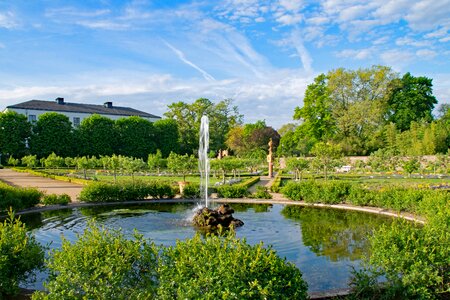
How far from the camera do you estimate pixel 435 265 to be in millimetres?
5516

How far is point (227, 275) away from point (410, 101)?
5205cm

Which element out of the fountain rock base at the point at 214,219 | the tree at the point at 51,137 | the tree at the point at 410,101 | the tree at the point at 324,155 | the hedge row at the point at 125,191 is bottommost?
the fountain rock base at the point at 214,219

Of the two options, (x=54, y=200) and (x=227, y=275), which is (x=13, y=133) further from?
(x=227, y=275)

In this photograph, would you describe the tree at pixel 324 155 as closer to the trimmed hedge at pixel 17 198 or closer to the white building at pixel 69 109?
the trimmed hedge at pixel 17 198

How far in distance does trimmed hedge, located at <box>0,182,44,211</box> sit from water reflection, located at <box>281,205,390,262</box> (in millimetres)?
9882

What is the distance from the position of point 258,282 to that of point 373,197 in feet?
39.1

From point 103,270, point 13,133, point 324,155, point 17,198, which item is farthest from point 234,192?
point 13,133

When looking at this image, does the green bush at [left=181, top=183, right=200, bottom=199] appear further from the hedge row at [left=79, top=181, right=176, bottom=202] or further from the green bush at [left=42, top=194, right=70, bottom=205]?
the green bush at [left=42, top=194, right=70, bottom=205]

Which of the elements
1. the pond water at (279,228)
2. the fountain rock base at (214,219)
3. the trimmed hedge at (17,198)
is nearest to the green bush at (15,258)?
the pond water at (279,228)

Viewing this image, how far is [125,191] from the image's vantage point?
17188 millimetres

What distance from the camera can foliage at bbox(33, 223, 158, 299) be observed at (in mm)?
4320

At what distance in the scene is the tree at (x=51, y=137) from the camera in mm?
49656

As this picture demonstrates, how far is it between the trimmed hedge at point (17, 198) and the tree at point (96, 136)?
130ft

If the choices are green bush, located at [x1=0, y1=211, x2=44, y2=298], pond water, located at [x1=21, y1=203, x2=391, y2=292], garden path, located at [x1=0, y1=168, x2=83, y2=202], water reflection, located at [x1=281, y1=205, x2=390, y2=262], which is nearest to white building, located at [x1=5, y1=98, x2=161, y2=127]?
garden path, located at [x1=0, y1=168, x2=83, y2=202]
